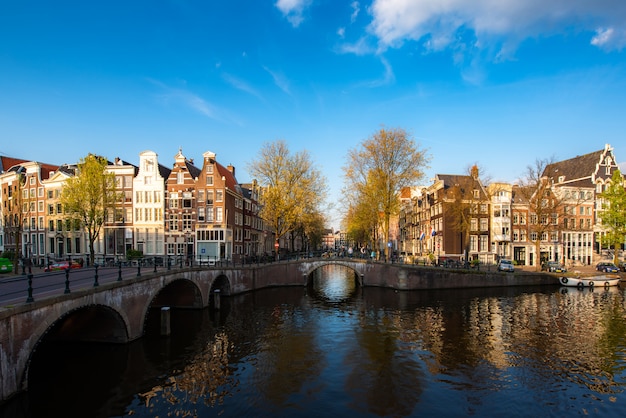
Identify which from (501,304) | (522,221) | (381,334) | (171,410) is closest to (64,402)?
(171,410)

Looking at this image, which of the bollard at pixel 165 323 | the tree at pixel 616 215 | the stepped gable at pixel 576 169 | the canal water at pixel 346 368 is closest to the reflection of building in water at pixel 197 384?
the canal water at pixel 346 368

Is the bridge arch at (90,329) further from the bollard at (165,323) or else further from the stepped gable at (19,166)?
the stepped gable at (19,166)

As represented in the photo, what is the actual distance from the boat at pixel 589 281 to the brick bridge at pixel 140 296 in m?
1.82

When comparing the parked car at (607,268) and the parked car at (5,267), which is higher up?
the parked car at (5,267)

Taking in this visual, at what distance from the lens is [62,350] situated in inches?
839

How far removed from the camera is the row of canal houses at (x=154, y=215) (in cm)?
5225

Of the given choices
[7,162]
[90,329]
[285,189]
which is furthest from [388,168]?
[7,162]

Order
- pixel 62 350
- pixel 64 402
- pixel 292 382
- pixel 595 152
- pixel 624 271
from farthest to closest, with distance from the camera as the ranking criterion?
1. pixel 595 152
2. pixel 624 271
3. pixel 62 350
4. pixel 292 382
5. pixel 64 402

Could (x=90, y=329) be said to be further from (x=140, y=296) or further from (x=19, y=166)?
Result: (x=19, y=166)

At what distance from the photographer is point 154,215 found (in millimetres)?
53562

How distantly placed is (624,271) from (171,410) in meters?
68.4

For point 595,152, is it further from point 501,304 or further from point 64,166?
point 64,166

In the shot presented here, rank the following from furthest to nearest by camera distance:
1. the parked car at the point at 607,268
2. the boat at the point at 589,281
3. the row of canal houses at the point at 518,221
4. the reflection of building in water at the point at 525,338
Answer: the row of canal houses at the point at 518,221
the parked car at the point at 607,268
the boat at the point at 589,281
the reflection of building in water at the point at 525,338

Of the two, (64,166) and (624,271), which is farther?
(64,166)
